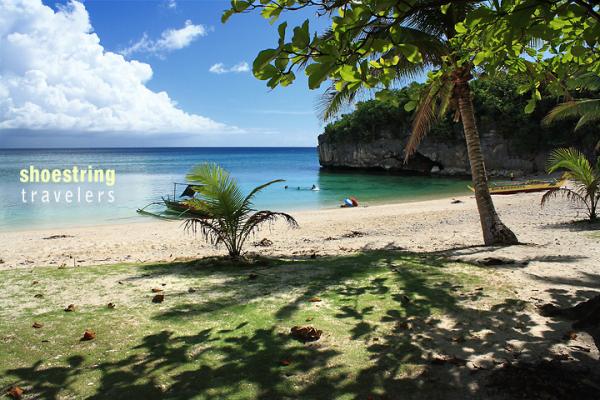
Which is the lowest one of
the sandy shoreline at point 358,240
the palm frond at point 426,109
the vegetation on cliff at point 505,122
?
the sandy shoreline at point 358,240

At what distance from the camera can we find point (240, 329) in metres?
3.91

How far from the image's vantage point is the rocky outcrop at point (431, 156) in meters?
43.0

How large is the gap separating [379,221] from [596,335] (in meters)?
13.9

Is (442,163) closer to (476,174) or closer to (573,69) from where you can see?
(476,174)

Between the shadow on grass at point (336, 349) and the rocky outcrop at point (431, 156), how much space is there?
41116mm

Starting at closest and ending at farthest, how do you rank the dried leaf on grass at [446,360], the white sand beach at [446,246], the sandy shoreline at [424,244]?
the dried leaf on grass at [446,360] < the white sand beach at [446,246] < the sandy shoreline at [424,244]

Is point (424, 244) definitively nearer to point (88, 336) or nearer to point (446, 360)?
point (446, 360)

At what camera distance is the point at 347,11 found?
2.24m

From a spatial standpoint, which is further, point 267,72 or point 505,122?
point 505,122

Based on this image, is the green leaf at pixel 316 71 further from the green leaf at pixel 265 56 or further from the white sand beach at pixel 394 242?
the white sand beach at pixel 394 242

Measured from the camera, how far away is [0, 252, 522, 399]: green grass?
2.95 metres

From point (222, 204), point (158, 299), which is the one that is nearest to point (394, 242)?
point (222, 204)

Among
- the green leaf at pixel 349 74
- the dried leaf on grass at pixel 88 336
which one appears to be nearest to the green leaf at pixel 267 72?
the green leaf at pixel 349 74

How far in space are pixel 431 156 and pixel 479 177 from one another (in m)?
41.5
